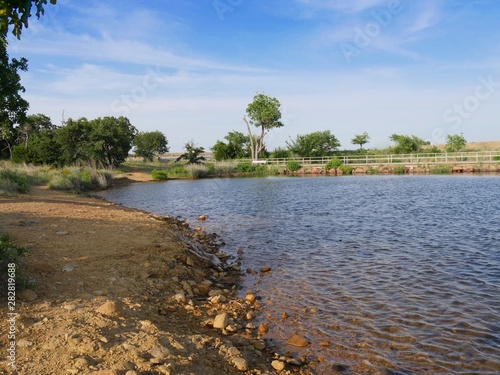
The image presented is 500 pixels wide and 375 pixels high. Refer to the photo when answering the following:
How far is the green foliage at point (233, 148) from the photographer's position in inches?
2756

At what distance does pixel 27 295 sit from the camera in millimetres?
5047

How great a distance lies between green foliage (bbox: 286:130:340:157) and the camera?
70125 millimetres

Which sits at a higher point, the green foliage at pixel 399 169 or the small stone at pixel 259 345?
the green foliage at pixel 399 169

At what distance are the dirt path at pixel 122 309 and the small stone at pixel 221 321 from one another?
0.11 meters

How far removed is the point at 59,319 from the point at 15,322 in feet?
1.53

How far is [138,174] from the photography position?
49500mm

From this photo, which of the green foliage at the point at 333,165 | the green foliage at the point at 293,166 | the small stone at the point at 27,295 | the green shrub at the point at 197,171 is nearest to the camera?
the small stone at the point at 27,295

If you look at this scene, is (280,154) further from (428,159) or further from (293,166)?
(428,159)

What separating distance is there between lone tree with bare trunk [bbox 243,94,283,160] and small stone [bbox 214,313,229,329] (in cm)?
6530

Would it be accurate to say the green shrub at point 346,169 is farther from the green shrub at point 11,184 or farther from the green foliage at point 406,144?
the green shrub at point 11,184

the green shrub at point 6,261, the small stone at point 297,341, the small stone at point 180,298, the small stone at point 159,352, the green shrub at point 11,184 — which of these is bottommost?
the small stone at point 297,341

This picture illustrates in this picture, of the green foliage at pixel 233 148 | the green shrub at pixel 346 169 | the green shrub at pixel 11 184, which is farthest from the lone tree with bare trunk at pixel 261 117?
the green shrub at pixel 11 184

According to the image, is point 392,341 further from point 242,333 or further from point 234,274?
point 234,274

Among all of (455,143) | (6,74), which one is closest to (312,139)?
(455,143)
